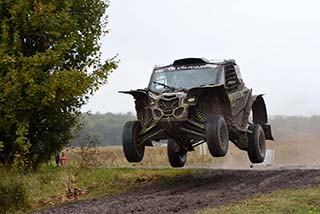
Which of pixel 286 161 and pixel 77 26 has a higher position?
pixel 77 26

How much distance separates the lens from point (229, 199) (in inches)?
479

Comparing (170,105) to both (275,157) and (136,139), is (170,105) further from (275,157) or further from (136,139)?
(275,157)

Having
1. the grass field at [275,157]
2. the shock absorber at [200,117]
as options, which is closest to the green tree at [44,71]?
the grass field at [275,157]

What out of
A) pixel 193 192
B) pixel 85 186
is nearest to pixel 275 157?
pixel 85 186

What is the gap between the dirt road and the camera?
1215 centimetres

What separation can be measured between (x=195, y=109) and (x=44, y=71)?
692 centimetres

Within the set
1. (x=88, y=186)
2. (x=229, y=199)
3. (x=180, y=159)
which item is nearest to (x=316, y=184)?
(x=229, y=199)

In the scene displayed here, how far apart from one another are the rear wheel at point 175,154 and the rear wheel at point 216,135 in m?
4.07

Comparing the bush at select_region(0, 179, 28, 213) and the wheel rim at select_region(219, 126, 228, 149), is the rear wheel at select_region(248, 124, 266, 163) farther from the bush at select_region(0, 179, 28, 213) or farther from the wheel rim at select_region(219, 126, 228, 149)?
the bush at select_region(0, 179, 28, 213)

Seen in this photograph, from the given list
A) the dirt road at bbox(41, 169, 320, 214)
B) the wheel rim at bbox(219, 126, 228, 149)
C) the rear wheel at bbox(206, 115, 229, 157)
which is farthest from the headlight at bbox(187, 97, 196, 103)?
the dirt road at bbox(41, 169, 320, 214)

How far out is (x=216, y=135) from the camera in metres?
14.5

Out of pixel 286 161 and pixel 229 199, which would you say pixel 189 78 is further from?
pixel 286 161

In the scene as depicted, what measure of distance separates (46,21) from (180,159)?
19.4 feet

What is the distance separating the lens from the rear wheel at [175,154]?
19.2 meters
